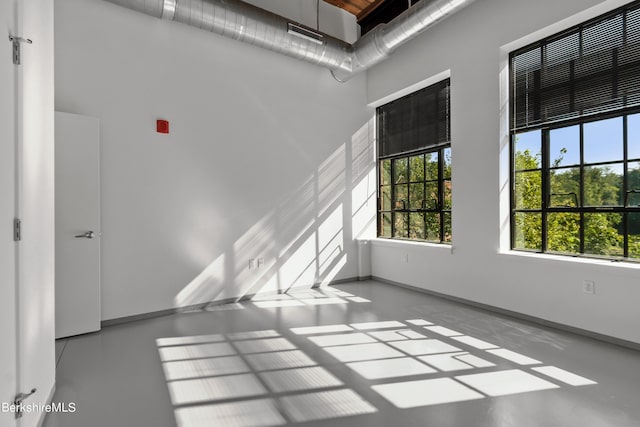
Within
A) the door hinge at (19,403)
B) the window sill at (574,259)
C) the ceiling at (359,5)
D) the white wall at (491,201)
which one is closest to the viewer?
the door hinge at (19,403)

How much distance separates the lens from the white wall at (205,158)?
3840mm

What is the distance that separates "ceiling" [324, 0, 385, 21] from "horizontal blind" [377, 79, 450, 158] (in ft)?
4.98

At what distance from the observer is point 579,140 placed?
3531mm

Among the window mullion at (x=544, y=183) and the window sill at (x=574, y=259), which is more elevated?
the window mullion at (x=544, y=183)

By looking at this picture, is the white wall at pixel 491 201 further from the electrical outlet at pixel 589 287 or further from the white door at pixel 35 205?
the white door at pixel 35 205

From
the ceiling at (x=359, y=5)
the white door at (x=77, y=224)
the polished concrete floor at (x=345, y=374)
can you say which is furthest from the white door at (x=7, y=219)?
the ceiling at (x=359, y=5)

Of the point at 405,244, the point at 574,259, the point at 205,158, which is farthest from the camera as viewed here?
the point at 405,244

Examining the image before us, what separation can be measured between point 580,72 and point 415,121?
2227 millimetres

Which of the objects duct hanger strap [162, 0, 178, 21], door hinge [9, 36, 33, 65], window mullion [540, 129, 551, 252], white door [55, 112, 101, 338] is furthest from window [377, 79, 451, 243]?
door hinge [9, 36, 33, 65]

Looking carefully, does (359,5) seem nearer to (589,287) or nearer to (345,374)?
(589,287)

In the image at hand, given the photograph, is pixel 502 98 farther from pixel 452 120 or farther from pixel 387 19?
pixel 387 19

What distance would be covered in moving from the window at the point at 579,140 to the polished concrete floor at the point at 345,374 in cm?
105

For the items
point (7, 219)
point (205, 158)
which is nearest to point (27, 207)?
point (7, 219)

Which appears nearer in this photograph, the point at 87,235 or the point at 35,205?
the point at 35,205
